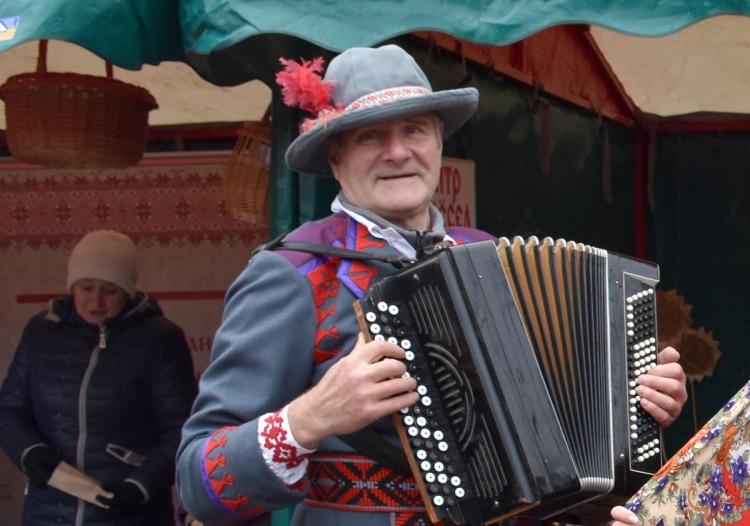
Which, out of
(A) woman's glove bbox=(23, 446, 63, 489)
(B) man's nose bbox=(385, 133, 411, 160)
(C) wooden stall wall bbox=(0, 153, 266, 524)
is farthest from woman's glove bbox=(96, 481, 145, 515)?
(B) man's nose bbox=(385, 133, 411, 160)

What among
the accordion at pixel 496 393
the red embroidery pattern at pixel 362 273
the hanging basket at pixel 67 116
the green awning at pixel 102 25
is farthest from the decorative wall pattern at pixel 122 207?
the accordion at pixel 496 393

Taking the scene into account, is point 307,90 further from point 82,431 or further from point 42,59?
point 82,431

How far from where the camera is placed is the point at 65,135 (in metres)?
3.07

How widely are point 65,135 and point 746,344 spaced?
11.4 feet

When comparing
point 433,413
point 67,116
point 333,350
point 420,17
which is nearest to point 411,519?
point 433,413

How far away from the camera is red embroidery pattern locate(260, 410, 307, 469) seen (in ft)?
5.77

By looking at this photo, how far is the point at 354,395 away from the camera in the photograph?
1710 mm

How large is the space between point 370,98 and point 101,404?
196 cm

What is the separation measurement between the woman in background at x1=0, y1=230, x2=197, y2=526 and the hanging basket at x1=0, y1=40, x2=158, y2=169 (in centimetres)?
66

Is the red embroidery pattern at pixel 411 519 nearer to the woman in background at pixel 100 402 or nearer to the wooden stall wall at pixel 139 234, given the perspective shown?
the woman in background at pixel 100 402

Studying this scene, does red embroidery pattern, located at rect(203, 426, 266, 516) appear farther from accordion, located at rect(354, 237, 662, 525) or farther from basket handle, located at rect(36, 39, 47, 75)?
basket handle, located at rect(36, 39, 47, 75)

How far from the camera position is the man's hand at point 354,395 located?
67.4 inches

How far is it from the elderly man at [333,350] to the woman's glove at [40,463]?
1.77 m

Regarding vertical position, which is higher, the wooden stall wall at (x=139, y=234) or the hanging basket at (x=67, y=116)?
the hanging basket at (x=67, y=116)
